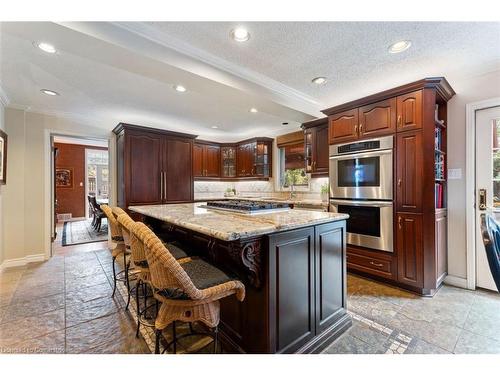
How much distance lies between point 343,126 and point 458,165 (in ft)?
4.52

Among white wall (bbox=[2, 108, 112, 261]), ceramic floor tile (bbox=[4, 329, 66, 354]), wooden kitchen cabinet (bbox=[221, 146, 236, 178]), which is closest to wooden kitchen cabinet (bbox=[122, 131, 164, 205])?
white wall (bbox=[2, 108, 112, 261])

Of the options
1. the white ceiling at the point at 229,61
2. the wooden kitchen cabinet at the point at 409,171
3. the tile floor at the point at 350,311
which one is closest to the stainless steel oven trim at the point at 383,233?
the wooden kitchen cabinet at the point at 409,171

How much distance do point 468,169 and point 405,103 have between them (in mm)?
1068

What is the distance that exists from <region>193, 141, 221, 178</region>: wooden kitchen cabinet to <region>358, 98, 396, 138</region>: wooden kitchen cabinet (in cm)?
372

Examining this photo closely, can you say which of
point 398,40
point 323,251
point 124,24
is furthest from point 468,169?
point 124,24

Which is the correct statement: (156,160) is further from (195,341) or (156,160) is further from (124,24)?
(195,341)

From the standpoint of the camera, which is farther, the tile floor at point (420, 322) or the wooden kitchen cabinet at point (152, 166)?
the wooden kitchen cabinet at point (152, 166)

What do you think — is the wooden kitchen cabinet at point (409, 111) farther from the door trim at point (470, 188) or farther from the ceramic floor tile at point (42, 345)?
the ceramic floor tile at point (42, 345)

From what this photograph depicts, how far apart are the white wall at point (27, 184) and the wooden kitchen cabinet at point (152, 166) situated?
1.06m

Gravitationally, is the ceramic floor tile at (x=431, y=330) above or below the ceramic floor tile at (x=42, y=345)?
below

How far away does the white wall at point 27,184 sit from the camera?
11.7ft

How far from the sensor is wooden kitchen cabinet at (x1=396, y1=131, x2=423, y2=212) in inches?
99.3

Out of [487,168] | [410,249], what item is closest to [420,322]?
[410,249]

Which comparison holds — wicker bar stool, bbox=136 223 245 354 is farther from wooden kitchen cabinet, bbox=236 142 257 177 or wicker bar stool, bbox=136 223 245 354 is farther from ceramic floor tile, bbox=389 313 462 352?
wooden kitchen cabinet, bbox=236 142 257 177
